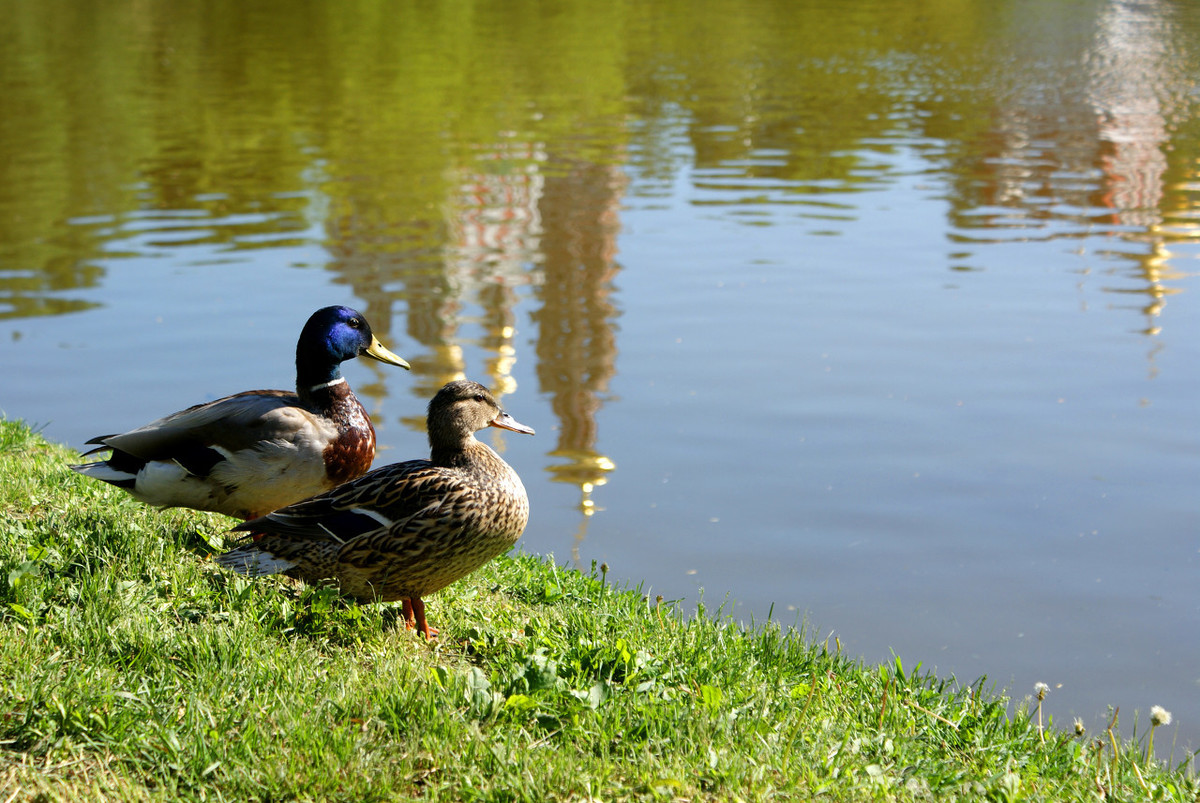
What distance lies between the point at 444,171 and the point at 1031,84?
1480cm

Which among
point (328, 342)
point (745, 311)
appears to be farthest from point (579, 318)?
point (328, 342)

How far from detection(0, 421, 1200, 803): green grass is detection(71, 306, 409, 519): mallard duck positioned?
370 mm

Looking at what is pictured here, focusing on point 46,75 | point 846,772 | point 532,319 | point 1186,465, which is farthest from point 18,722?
point 46,75

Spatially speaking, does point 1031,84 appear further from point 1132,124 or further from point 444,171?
point 444,171

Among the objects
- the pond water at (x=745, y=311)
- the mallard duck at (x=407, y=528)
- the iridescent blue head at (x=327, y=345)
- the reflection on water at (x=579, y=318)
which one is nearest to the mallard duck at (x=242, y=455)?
the iridescent blue head at (x=327, y=345)

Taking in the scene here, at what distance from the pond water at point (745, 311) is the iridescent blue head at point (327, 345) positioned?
1725 millimetres

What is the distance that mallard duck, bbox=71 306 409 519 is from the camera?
16.8ft

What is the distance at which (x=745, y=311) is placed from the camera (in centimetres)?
1097

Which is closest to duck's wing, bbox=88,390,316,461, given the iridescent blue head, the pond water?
the iridescent blue head

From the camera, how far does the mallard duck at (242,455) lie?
16.8 feet

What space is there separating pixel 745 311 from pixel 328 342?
6060 millimetres

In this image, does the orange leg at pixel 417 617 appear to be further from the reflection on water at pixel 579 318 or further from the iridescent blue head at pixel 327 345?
the reflection on water at pixel 579 318

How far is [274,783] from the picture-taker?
326cm

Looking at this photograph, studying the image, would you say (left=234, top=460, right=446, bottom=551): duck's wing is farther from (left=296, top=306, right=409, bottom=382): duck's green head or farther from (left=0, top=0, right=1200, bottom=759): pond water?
(left=0, top=0, right=1200, bottom=759): pond water
